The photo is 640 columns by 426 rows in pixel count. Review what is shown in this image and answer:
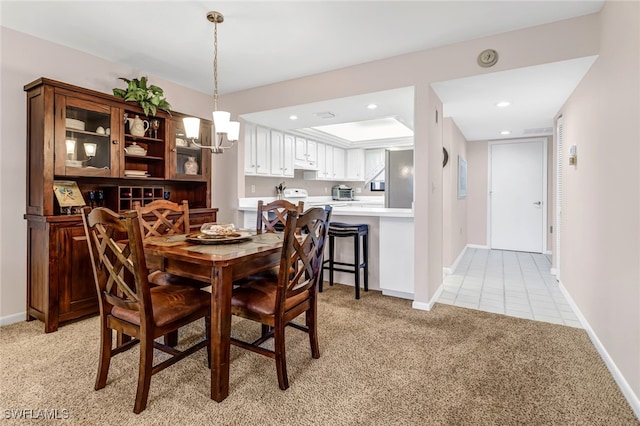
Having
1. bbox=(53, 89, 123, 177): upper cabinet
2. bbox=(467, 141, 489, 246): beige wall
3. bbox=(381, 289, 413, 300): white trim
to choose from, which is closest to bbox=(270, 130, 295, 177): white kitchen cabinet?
bbox=(53, 89, 123, 177): upper cabinet

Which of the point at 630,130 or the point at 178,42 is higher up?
the point at 178,42

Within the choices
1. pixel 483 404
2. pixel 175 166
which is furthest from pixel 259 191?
pixel 483 404

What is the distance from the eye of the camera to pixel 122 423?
1.53 meters

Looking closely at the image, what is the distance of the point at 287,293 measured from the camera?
6.08ft

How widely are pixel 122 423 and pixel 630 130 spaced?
301 centimetres

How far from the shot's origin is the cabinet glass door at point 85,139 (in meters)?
2.64

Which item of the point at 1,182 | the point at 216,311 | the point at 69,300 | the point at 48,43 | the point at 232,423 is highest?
the point at 48,43

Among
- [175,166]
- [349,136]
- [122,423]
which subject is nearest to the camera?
[122,423]

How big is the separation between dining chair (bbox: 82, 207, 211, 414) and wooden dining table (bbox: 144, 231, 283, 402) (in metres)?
0.18

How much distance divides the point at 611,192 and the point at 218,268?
2450mm

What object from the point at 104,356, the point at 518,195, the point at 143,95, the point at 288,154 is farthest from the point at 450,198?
the point at 104,356

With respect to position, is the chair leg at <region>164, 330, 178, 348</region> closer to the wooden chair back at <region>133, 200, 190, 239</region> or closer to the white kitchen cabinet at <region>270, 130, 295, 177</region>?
the wooden chair back at <region>133, 200, 190, 239</region>

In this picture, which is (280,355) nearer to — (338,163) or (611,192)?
(611,192)

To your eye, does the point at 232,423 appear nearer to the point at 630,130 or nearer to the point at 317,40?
the point at 630,130
